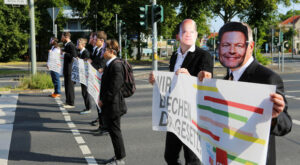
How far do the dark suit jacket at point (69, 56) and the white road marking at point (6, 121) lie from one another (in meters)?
1.88

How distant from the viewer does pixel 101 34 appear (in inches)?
296

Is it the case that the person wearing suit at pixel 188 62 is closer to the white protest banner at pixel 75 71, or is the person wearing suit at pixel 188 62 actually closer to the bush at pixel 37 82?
the white protest banner at pixel 75 71

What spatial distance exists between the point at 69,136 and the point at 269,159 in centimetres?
499

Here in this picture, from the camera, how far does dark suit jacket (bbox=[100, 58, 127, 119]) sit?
499cm

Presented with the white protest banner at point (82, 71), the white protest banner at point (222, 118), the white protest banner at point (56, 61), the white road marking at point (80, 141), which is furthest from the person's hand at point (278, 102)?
the white protest banner at point (56, 61)

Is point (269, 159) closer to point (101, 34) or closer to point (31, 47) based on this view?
point (101, 34)

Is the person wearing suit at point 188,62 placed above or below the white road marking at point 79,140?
above

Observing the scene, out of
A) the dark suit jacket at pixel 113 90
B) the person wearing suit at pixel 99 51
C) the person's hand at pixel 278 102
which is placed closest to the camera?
the person's hand at pixel 278 102

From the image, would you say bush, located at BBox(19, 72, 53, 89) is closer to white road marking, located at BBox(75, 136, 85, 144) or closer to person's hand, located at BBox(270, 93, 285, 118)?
white road marking, located at BBox(75, 136, 85, 144)

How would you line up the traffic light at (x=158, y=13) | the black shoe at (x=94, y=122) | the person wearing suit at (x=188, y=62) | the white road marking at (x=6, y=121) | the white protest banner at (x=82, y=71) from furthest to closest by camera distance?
the traffic light at (x=158, y=13) < the white protest banner at (x=82, y=71) < the black shoe at (x=94, y=122) < the white road marking at (x=6, y=121) < the person wearing suit at (x=188, y=62)

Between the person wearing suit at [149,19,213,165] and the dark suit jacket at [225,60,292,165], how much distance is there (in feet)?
3.88

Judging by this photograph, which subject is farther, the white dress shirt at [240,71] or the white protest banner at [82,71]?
the white protest banner at [82,71]

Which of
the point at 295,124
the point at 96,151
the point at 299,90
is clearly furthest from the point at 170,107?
the point at 299,90

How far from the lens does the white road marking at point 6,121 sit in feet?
18.7
